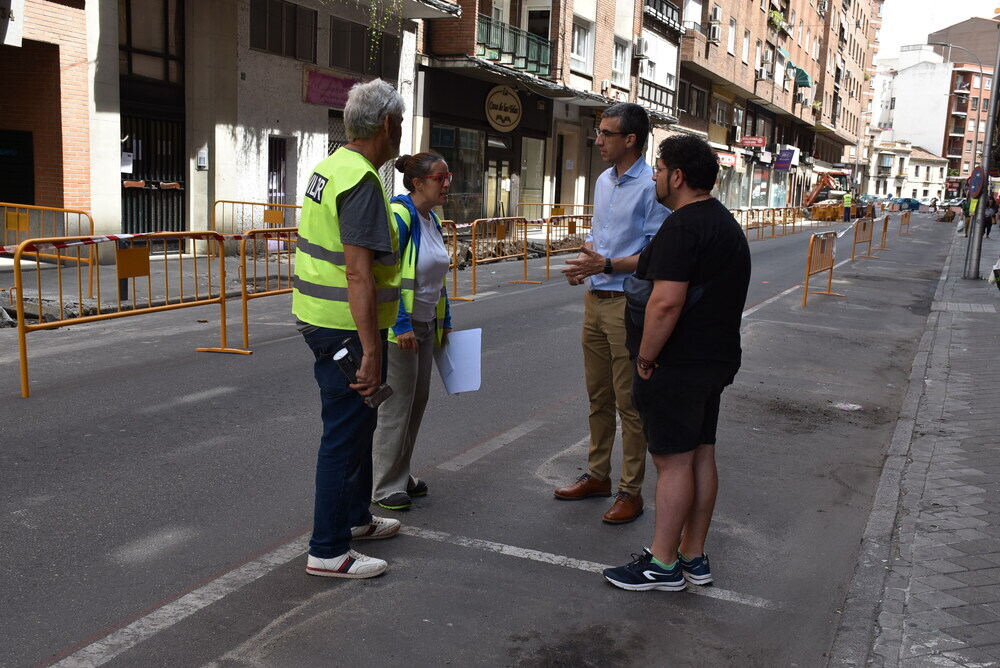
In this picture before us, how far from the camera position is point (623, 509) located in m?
4.81

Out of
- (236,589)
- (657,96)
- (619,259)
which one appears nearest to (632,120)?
(619,259)

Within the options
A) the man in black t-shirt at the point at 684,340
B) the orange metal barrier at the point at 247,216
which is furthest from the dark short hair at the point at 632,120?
the orange metal barrier at the point at 247,216

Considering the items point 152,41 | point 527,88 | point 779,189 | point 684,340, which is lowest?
point 684,340

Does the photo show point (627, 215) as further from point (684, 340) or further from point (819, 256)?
point (819, 256)

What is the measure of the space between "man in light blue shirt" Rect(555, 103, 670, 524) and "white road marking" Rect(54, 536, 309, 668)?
167cm

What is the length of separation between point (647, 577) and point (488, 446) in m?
2.27

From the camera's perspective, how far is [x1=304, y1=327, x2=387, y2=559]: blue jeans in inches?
147

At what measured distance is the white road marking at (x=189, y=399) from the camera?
6.74 meters

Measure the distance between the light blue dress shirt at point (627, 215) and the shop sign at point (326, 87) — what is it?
54.9 ft

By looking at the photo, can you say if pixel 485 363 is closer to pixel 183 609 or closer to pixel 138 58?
pixel 183 609

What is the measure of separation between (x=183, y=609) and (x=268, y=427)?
2726 mm

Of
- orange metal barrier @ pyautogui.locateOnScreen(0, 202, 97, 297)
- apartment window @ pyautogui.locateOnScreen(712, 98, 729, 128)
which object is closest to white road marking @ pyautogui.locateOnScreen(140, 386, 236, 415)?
orange metal barrier @ pyautogui.locateOnScreen(0, 202, 97, 297)

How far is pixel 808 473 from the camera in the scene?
5.90 meters

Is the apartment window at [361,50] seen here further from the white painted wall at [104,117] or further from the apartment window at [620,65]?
the apartment window at [620,65]
